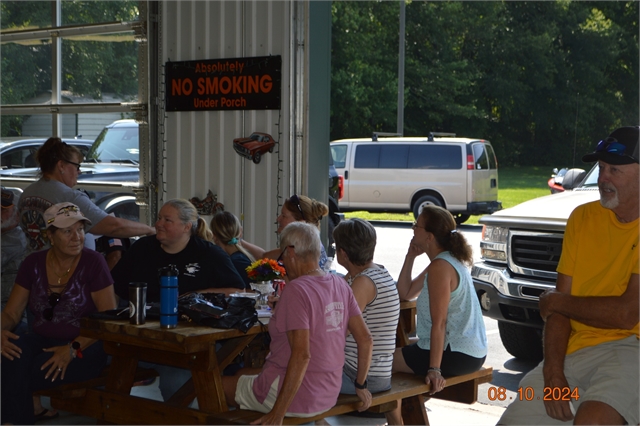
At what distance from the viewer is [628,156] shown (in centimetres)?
378

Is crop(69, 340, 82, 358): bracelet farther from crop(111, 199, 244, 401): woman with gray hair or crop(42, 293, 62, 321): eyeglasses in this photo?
crop(111, 199, 244, 401): woman with gray hair

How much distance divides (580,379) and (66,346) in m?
2.96

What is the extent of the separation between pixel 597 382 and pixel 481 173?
18.4 meters

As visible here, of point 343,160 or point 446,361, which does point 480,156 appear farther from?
point 446,361

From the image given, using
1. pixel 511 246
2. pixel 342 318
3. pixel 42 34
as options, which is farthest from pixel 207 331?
pixel 42 34

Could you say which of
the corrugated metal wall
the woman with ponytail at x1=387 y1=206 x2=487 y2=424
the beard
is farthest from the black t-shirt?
A: the beard

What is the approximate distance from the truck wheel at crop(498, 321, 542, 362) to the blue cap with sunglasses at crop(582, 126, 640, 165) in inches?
149

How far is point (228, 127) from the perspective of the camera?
745 cm

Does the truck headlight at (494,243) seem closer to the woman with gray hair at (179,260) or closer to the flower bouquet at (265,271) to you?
the woman with gray hair at (179,260)

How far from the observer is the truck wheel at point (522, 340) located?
7469 millimetres

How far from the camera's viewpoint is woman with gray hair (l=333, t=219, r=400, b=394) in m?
4.54

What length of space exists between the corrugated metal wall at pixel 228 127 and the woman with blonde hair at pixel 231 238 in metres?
1.10

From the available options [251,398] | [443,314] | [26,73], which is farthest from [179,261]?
[26,73]
